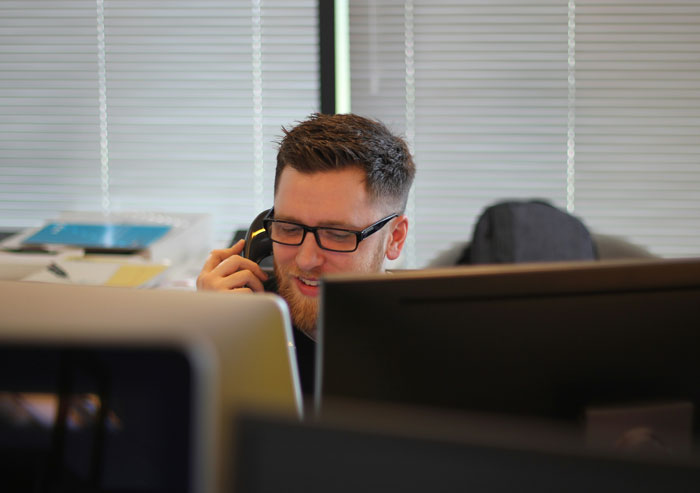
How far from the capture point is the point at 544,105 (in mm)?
3123

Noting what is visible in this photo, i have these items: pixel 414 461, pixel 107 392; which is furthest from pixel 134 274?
pixel 414 461

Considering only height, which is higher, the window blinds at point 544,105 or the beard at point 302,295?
the window blinds at point 544,105

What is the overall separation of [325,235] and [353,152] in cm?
19

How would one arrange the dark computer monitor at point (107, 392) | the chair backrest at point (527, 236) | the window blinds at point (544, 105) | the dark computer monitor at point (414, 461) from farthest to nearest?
the window blinds at point (544, 105), the chair backrest at point (527, 236), the dark computer monitor at point (107, 392), the dark computer monitor at point (414, 461)

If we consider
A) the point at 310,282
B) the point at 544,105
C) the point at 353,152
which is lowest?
the point at 310,282

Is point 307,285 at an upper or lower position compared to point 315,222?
lower

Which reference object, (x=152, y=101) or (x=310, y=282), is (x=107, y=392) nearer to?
(x=310, y=282)

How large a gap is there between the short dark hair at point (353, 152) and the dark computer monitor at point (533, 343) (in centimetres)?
81

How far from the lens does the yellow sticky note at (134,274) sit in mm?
2324

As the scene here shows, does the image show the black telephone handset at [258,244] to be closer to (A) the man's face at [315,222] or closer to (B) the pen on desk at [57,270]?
(A) the man's face at [315,222]

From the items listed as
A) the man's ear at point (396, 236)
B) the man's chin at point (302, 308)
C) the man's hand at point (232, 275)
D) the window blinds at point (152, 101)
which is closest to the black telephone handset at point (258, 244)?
the man's hand at point (232, 275)

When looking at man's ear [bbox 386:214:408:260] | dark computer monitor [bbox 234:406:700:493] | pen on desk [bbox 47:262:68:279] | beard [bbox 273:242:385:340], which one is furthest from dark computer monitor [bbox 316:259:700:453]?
pen on desk [bbox 47:262:68:279]

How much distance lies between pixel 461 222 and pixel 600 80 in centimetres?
78

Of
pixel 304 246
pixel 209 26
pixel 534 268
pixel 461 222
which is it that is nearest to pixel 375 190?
pixel 304 246
